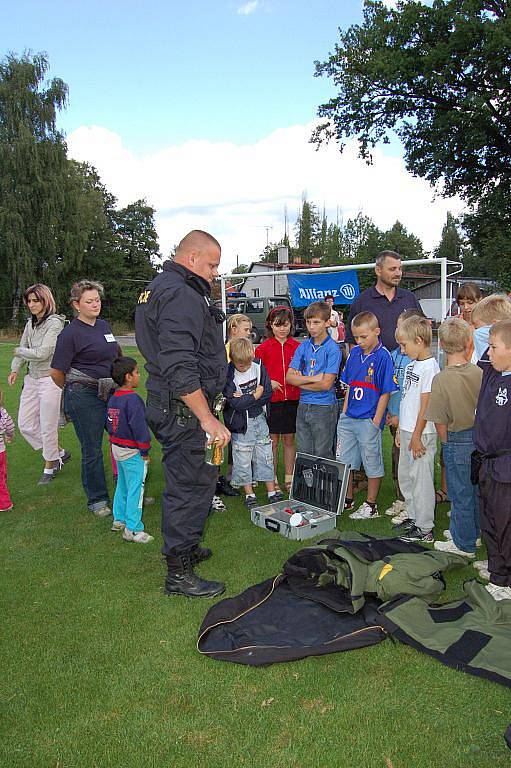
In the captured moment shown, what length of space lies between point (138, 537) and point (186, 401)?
1673 mm

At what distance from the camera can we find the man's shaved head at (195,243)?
3.77 metres

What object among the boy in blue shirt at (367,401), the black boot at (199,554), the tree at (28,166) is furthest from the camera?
the tree at (28,166)

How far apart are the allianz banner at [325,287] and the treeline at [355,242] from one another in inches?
1019

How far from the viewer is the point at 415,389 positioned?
461 cm

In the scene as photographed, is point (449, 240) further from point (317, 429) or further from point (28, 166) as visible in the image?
point (317, 429)

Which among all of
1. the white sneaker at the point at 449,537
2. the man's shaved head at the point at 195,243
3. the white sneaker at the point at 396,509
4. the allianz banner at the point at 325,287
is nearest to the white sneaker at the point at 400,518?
the white sneaker at the point at 396,509

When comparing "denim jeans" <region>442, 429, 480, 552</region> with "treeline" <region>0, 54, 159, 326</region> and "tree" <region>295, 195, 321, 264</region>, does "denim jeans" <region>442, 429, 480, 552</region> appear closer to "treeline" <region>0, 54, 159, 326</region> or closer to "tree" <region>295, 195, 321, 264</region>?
"treeline" <region>0, 54, 159, 326</region>

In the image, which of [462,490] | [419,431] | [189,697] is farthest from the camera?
[419,431]

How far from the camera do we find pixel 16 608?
362cm

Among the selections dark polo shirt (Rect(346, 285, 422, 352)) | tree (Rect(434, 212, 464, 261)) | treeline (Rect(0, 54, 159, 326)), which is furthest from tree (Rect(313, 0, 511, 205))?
tree (Rect(434, 212, 464, 261))

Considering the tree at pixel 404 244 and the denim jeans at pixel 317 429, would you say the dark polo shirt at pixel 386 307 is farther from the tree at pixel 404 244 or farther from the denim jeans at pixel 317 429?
the tree at pixel 404 244

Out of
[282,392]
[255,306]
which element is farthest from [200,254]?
[255,306]

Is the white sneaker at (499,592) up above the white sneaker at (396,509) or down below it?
below

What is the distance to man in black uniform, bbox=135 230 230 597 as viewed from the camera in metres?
3.55
